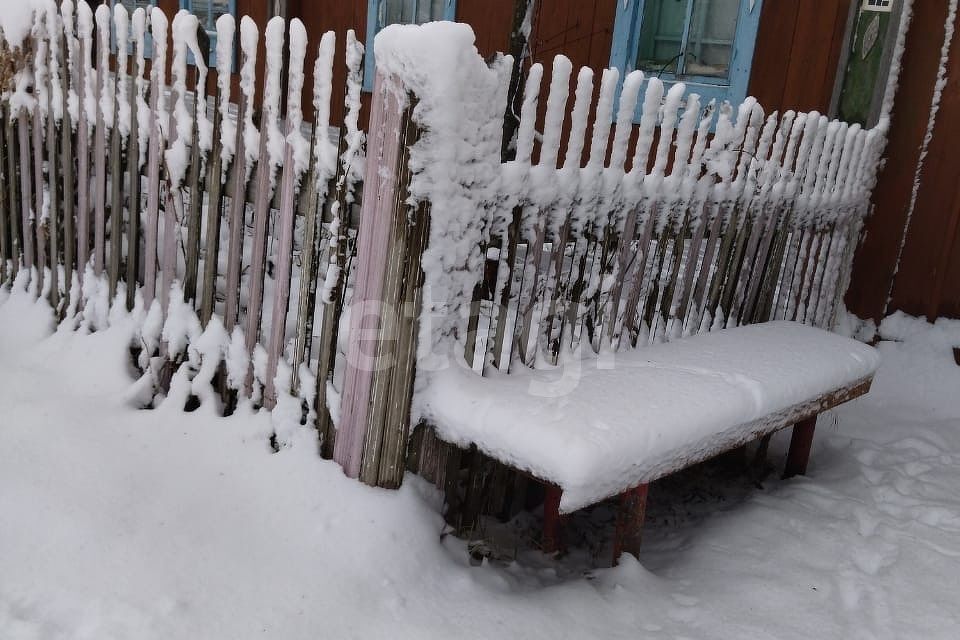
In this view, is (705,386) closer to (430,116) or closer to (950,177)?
(430,116)

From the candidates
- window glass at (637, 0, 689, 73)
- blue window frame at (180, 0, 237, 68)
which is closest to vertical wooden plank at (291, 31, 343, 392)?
window glass at (637, 0, 689, 73)

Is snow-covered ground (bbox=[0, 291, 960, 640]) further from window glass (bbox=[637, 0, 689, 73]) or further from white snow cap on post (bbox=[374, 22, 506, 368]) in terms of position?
window glass (bbox=[637, 0, 689, 73])

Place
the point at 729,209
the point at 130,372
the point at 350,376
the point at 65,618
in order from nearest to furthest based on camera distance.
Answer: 1. the point at 65,618
2. the point at 350,376
3. the point at 130,372
4. the point at 729,209

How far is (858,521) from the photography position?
319 cm

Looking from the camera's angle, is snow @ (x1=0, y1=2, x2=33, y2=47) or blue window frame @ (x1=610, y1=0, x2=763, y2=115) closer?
snow @ (x1=0, y1=2, x2=33, y2=47)

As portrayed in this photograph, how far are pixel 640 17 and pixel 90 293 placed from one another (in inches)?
176

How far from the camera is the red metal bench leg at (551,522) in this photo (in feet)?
9.13

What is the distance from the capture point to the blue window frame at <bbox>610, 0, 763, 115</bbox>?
5414 mm

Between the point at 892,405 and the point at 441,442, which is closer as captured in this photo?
the point at 441,442

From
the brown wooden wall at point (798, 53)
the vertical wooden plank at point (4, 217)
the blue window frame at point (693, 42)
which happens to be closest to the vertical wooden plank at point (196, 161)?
the vertical wooden plank at point (4, 217)

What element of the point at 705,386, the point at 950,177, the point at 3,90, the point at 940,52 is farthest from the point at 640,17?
the point at 3,90

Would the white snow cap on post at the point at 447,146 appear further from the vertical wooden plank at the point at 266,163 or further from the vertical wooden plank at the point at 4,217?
the vertical wooden plank at the point at 4,217

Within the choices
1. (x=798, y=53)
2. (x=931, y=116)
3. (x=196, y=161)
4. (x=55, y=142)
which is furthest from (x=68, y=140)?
(x=931, y=116)

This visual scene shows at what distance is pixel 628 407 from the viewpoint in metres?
2.49
